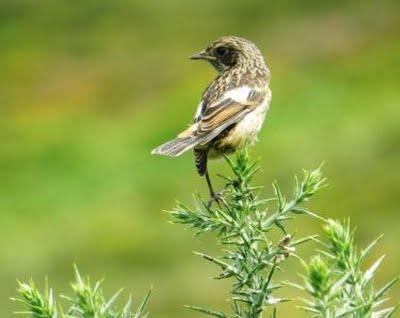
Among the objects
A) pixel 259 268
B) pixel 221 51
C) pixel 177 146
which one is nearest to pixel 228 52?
pixel 221 51

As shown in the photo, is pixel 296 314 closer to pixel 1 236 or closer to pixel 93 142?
pixel 1 236

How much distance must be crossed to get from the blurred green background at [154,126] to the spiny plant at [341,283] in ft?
40.9

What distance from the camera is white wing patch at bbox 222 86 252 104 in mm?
6539

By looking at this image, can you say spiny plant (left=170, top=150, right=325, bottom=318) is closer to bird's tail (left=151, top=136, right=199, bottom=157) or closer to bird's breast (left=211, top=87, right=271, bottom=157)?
bird's tail (left=151, top=136, right=199, bottom=157)

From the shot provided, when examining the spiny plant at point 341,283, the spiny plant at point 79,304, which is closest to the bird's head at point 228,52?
the spiny plant at point 341,283

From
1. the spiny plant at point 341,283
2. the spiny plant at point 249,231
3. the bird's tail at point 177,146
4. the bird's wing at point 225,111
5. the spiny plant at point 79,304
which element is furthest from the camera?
the bird's wing at point 225,111

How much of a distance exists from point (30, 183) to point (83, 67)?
10877 millimetres

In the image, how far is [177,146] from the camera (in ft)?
17.9

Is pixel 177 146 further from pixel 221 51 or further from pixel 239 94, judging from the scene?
pixel 221 51

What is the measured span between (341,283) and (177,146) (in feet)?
8.35

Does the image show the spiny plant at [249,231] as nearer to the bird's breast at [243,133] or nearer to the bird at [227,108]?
the bird at [227,108]

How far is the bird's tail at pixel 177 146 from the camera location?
17.2 feet

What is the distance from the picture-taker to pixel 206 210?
375cm

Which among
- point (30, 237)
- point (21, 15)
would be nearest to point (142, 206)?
point (30, 237)
